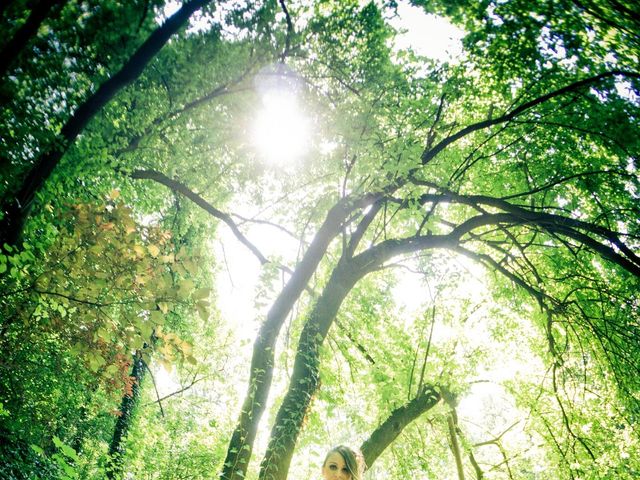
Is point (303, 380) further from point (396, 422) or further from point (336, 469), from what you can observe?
point (396, 422)

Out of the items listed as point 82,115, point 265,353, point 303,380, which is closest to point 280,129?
point 82,115

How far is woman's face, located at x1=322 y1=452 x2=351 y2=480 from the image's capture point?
3415mm

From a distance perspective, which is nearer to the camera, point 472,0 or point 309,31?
point 472,0

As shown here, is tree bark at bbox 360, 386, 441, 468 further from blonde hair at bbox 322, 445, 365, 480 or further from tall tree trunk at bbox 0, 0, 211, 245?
tall tree trunk at bbox 0, 0, 211, 245

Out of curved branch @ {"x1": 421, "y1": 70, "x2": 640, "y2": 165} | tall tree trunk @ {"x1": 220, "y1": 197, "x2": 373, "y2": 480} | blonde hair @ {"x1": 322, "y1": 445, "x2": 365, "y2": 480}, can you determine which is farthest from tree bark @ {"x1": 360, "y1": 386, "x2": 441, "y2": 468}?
curved branch @ {"x1": 421, "y1": 70, "x2": 640, "y2": 165}

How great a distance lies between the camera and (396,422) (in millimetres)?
6297

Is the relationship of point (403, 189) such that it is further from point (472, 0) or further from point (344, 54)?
point (472, 0)

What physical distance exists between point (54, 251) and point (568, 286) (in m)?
8.04

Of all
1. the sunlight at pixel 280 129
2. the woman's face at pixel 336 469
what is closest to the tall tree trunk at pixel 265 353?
the sunlight at pixel 280 129

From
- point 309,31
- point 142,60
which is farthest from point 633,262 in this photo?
point 142,60

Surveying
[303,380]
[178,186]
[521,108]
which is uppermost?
[521,108]

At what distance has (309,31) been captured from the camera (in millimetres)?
4520

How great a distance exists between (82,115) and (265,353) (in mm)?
3331

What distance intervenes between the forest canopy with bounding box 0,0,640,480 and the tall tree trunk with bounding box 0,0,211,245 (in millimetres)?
16
